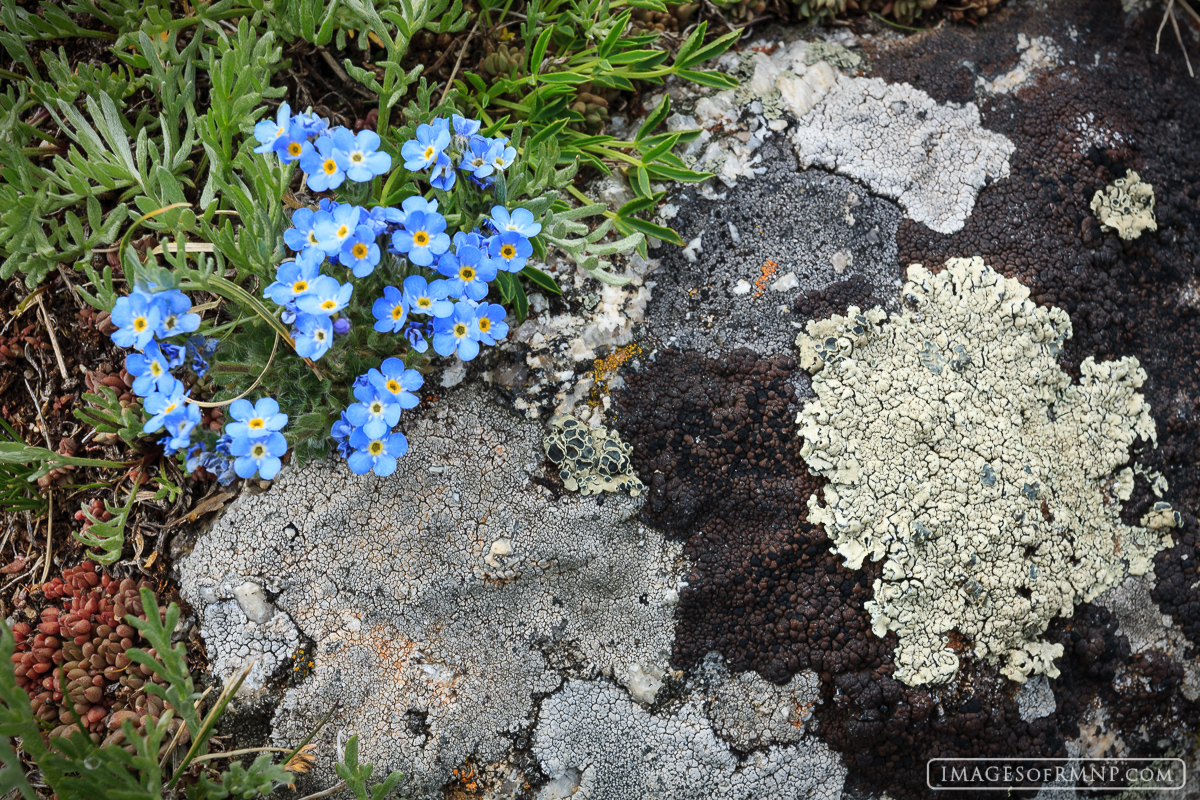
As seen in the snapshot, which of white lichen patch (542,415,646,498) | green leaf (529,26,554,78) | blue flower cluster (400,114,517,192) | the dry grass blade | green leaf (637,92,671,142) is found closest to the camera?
blue flower cluster (400,114,517,192)

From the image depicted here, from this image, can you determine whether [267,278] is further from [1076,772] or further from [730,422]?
[1076,772]

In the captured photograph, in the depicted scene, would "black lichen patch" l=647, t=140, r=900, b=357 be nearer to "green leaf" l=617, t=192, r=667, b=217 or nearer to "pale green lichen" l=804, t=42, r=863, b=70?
"green leaf" l=617, t=192, r=667, b=217

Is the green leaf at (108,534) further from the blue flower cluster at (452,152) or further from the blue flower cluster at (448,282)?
the blue flower cluster at (452,152)

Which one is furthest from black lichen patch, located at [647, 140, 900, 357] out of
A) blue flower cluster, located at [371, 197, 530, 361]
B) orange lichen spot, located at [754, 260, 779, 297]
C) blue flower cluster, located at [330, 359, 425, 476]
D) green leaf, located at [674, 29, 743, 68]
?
blue flower cluster, located at [330, 359, 425, 476]

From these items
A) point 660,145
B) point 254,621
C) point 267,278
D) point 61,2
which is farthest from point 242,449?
point 61,2

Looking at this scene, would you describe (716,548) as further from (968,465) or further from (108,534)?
(108,534)

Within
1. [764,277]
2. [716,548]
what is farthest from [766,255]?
[716,548]

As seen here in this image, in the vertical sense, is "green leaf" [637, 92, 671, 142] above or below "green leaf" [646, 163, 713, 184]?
above

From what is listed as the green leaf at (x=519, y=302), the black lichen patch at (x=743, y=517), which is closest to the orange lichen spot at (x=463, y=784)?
the black lichen patch at (x=743, y=517)

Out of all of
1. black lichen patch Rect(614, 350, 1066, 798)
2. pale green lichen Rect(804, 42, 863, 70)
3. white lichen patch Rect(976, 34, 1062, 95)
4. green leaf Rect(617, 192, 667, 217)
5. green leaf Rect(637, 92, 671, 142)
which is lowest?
black lichen patch Rect(614, 350, 1066, 798)
